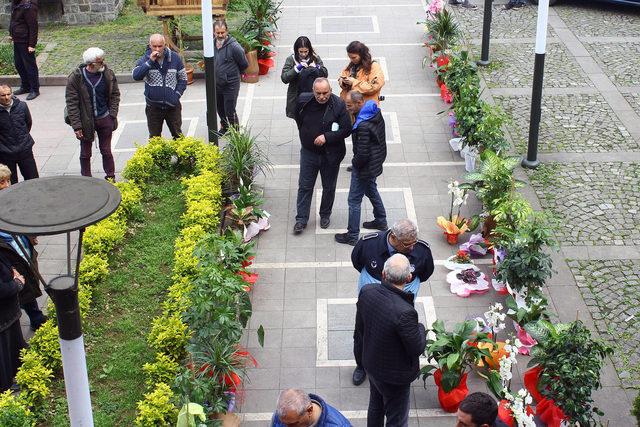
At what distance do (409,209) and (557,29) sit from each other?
7.71m

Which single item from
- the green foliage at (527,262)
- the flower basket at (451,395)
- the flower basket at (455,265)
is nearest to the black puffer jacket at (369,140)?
the flower basket at (455,265)

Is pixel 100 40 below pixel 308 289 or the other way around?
the other way around

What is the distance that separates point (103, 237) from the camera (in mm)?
9141

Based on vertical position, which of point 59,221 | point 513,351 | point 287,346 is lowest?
point 287,346

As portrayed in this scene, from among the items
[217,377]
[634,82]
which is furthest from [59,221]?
[634,82]

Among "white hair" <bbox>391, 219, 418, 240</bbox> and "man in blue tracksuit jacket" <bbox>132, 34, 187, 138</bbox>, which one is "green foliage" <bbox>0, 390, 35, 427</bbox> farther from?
"man in blue tracksuit jacket" <bbox>132, 34, 187, 138</bbox>

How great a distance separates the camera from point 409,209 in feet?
34.4

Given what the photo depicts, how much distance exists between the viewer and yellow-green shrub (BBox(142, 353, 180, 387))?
23.3 feet

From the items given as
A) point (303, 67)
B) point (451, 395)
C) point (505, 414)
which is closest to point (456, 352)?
point (451, 395)

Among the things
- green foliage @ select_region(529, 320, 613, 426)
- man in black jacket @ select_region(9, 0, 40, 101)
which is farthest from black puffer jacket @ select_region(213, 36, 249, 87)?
green foliage @ select_region(529, 320, 613, 426)

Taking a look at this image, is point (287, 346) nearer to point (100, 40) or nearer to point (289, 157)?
point (289, 157)

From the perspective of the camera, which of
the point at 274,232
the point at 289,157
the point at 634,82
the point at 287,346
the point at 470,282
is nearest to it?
the point at 287,346

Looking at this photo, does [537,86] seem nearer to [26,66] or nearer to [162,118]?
[162,118]

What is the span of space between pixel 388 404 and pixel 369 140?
3.38 m
